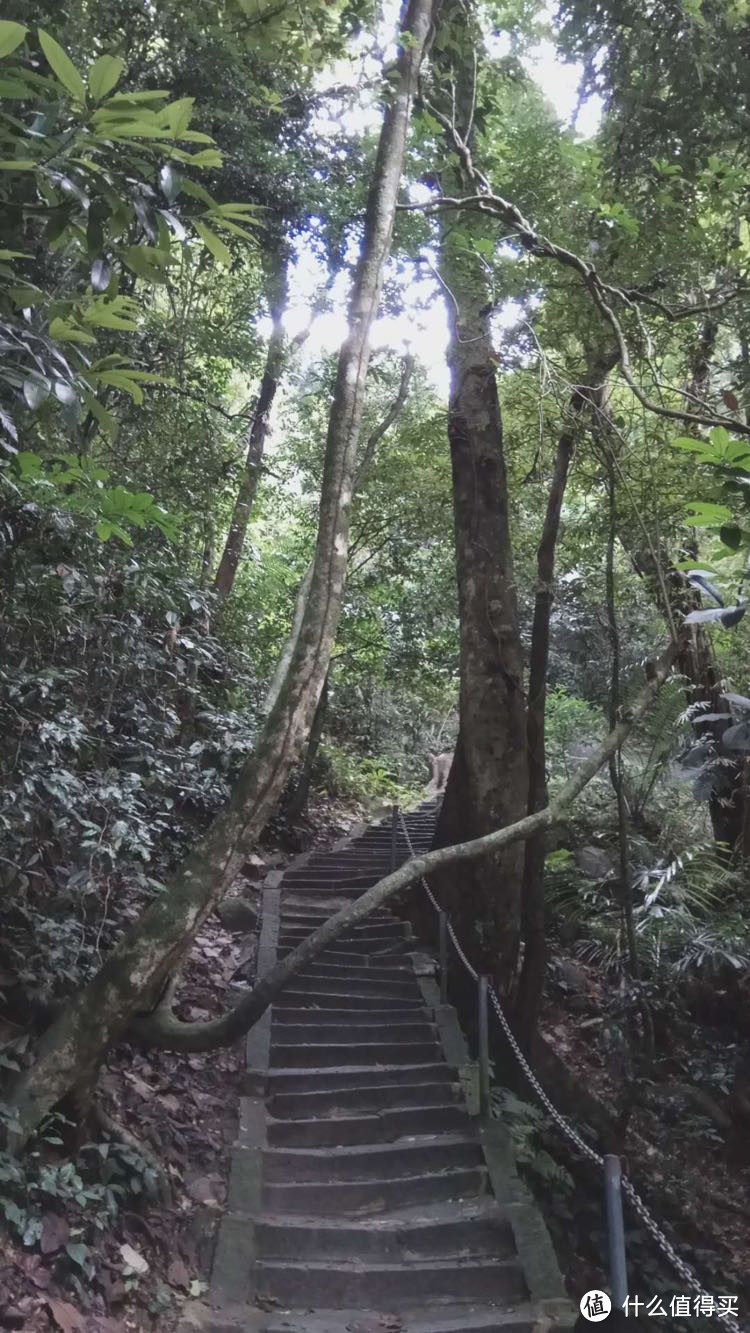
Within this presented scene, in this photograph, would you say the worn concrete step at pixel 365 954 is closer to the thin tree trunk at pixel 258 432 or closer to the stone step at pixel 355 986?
the stone step at pixel 355 986

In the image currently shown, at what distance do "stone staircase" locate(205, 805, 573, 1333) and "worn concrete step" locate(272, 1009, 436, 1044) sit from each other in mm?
10

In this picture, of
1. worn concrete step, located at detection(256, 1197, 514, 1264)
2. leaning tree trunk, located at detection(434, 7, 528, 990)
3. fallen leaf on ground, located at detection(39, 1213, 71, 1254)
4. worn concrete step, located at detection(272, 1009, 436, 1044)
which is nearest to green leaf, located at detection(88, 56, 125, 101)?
fallen leaf on ground, located at detection(39, 1213, 71, 1254)

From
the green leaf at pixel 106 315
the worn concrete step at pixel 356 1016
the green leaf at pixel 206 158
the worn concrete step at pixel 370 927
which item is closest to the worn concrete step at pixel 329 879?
the worn concrete step at pixel 370 927

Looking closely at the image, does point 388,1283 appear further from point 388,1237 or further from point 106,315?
point 106,315

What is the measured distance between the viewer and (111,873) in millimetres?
4680

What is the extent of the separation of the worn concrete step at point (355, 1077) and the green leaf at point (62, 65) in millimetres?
5356

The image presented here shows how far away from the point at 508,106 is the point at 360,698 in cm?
970

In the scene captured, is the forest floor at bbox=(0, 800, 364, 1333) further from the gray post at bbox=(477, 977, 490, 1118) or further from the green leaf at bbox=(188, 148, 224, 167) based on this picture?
the green leaf at bbox=(188, 148, 224, 167)

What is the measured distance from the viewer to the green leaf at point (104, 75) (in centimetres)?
174

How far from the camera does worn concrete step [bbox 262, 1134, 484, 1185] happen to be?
15.7ft

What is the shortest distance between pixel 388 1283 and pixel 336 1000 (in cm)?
273

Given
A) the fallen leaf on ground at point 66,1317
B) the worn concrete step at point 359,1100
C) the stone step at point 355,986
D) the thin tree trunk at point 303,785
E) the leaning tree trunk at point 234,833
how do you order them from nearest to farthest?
the fallen leaf on ground at point 66,1317, the leaning tree trunk at point 234,833, the worn concrete step at point 359,1100, the stone step at point 355,986, the thin tree trunk at point 303,785

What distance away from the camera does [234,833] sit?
361 centimetres

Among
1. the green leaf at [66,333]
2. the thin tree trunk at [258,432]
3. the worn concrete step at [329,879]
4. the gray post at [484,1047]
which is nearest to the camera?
the green leaf at [66,333]
